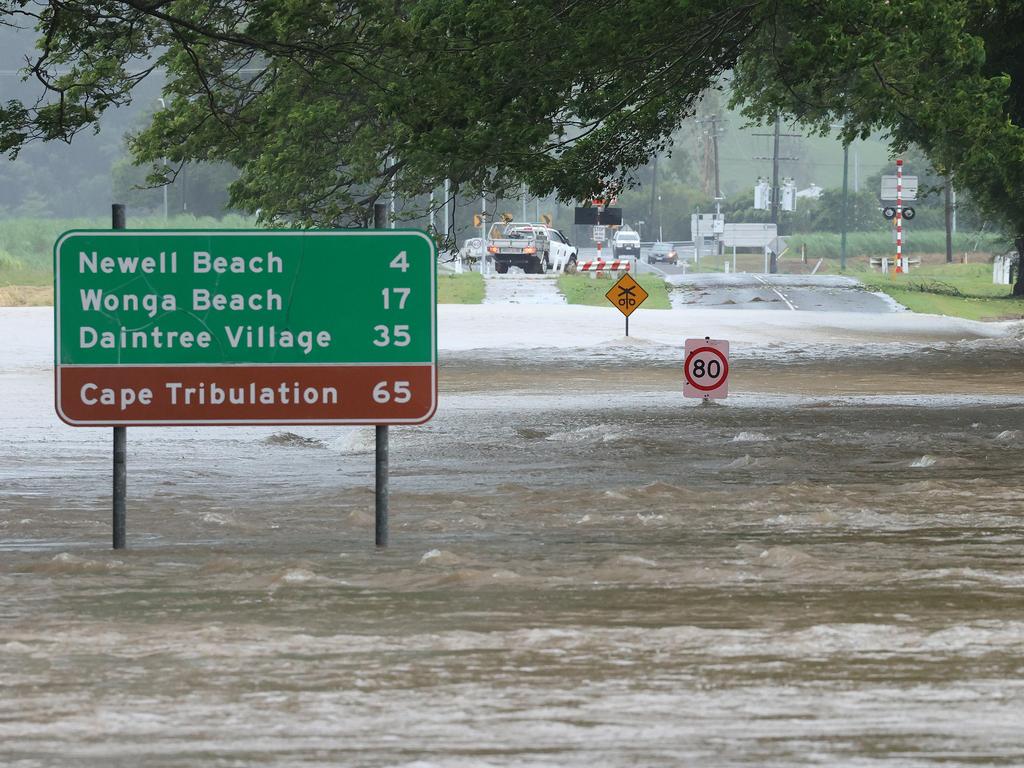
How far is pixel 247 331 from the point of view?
9109 mm

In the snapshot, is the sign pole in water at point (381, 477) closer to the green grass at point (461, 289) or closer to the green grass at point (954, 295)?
the green grass at point (954, 295)

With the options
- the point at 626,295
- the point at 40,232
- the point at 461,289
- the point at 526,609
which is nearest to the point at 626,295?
the point at 626,295

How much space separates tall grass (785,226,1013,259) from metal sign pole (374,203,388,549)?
10760 centimetres

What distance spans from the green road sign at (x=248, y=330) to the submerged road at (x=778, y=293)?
43.9 metres

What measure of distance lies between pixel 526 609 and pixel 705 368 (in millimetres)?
13880

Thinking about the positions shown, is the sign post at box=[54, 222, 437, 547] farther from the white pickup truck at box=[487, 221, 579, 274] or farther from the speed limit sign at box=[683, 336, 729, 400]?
the white pickup truck at box=[487, 221, 579, 274]

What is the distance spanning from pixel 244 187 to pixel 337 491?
1530cm

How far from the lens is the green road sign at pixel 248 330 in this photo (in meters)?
9.02

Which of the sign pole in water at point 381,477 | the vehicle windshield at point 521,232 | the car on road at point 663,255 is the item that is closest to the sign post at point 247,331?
the sign pole in water at point 381,477

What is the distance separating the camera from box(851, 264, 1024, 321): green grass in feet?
177

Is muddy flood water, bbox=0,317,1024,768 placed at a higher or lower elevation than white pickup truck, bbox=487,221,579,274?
lower

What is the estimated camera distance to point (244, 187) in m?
27.1

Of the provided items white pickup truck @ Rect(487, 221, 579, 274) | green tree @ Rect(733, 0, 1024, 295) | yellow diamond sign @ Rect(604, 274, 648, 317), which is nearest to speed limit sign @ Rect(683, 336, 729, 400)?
green tree @ Rect(733, 0, 1024, 295)

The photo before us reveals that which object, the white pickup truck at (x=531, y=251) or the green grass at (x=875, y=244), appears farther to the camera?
the green grass at (x=875, y=244)
